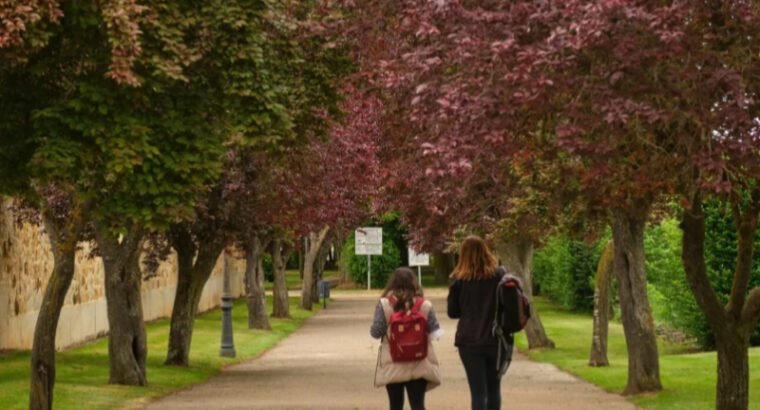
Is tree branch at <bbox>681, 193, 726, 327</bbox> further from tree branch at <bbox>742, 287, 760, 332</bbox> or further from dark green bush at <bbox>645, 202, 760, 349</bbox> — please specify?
dark green bush at <bbox>645, 202, 760, 349</bbox>

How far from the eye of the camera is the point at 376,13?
1448 centimetres

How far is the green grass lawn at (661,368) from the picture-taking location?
64.2 ft

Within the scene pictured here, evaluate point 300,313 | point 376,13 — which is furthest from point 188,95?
point 300,313

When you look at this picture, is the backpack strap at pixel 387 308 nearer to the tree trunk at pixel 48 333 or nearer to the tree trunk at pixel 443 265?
the tree trunk at pixel 48 333

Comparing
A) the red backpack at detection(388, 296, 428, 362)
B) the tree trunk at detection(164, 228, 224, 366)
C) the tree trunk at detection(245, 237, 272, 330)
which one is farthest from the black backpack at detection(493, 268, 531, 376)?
the tree trunk at detection(245, 237, 272, 330)

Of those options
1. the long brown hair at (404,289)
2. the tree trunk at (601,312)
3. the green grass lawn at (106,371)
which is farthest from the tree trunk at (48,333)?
the tree trunk at (601,312)

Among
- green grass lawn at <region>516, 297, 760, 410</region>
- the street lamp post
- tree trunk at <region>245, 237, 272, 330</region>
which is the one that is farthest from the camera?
tree trunk at <region>245, 237, 272, 330</region>

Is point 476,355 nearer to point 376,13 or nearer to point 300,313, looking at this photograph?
point 376,13

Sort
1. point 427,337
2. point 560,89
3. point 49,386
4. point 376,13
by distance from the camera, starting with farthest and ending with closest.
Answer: point 49,386, point 376,13, point 427,337, point 560,89

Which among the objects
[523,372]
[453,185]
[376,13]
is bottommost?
[523,372]

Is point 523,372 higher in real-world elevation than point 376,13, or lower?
lower

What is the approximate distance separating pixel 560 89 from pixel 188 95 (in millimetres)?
5323

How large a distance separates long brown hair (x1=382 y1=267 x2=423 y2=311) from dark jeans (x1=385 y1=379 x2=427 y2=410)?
64cm

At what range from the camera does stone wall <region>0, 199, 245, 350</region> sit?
101 feet
